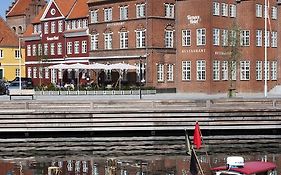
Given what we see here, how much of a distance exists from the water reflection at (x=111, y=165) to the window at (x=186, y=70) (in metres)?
33.2

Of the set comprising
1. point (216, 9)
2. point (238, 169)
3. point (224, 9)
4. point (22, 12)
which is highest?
point (22, 12)

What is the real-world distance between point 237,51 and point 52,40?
113ft

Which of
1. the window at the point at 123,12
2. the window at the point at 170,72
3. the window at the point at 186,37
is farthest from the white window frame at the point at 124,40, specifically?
the window at the point at 186,37

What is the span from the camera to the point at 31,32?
92.1 m

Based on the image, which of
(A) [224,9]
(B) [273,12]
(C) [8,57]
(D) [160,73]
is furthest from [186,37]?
(C) [8,57]

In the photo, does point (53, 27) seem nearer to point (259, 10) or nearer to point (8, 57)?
point (8, 57)

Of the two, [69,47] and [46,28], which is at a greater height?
[46,28]

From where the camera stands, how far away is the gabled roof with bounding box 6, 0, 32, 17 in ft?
388

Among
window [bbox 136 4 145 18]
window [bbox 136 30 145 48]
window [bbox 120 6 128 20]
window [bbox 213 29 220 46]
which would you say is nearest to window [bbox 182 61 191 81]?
window [bbox 213 29 220 46]

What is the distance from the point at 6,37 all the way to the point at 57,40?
64.1 ft

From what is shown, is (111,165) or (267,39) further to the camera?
(267,39)

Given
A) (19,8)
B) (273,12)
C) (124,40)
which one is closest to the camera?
(273,12)

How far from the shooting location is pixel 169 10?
67875mm

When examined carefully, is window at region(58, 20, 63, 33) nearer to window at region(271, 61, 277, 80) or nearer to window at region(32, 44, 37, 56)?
window at region(32, 44, 37, 56)
